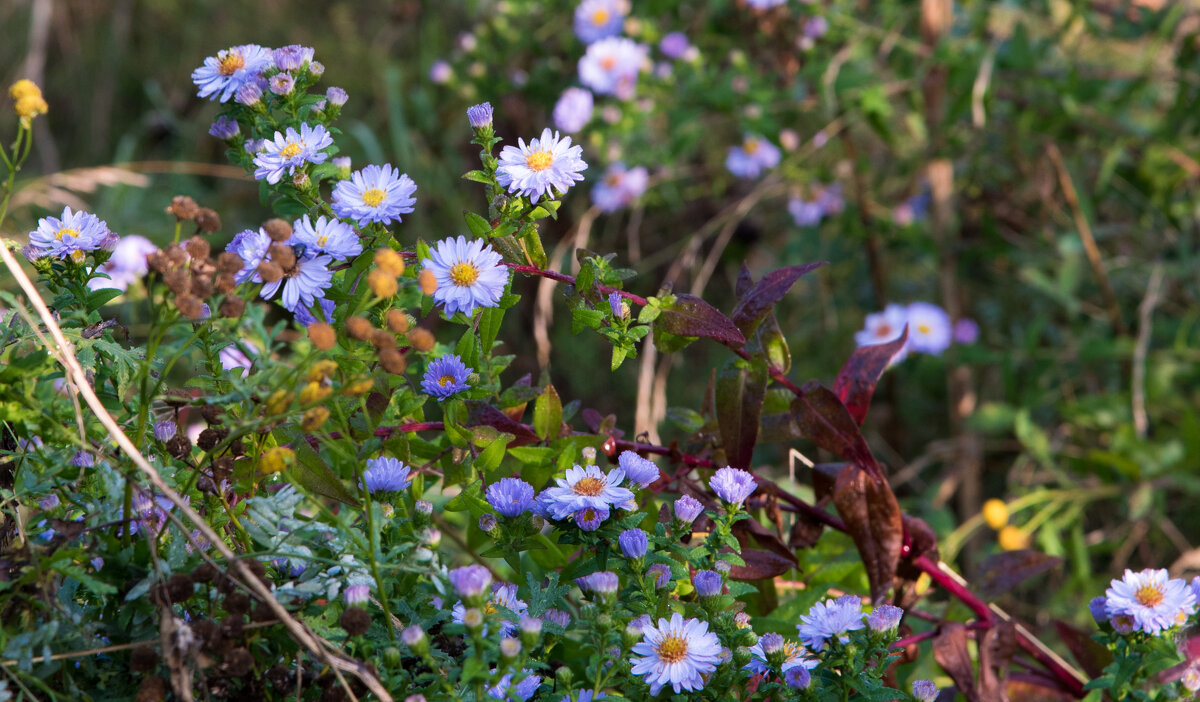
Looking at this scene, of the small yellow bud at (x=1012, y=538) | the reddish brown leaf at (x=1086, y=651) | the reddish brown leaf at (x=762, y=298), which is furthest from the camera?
the small yellow bud at (x=1012, y=538)

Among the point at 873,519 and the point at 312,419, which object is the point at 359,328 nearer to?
the point at 312,419

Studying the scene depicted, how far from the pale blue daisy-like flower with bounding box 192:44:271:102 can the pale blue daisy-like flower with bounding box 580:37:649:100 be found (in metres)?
0.89

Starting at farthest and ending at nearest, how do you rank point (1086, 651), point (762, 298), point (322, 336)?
point (1086, 651), point (762, 298), point (322, 336)

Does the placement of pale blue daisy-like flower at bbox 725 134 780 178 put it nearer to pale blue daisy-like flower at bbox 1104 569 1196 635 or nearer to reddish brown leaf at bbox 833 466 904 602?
reddish brown leaf at bbox 833 466 904 602

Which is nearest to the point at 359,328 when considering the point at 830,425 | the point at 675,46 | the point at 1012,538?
the point at 830,425

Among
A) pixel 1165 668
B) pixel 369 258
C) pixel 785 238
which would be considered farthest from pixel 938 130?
pixel 369 258

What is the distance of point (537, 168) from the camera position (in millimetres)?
591

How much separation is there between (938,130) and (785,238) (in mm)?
500

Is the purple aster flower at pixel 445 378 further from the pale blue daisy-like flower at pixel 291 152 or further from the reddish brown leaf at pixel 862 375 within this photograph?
the reddish brown leaf at pixel 862 375

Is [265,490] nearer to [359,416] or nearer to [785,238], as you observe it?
[359,416]

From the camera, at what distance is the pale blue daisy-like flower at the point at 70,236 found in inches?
23.4

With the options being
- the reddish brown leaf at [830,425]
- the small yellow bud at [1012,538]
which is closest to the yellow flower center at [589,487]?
the reddish brown leaf at [830,425]

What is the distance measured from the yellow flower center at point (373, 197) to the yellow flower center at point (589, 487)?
7.8 inches

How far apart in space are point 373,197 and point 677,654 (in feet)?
1.00
